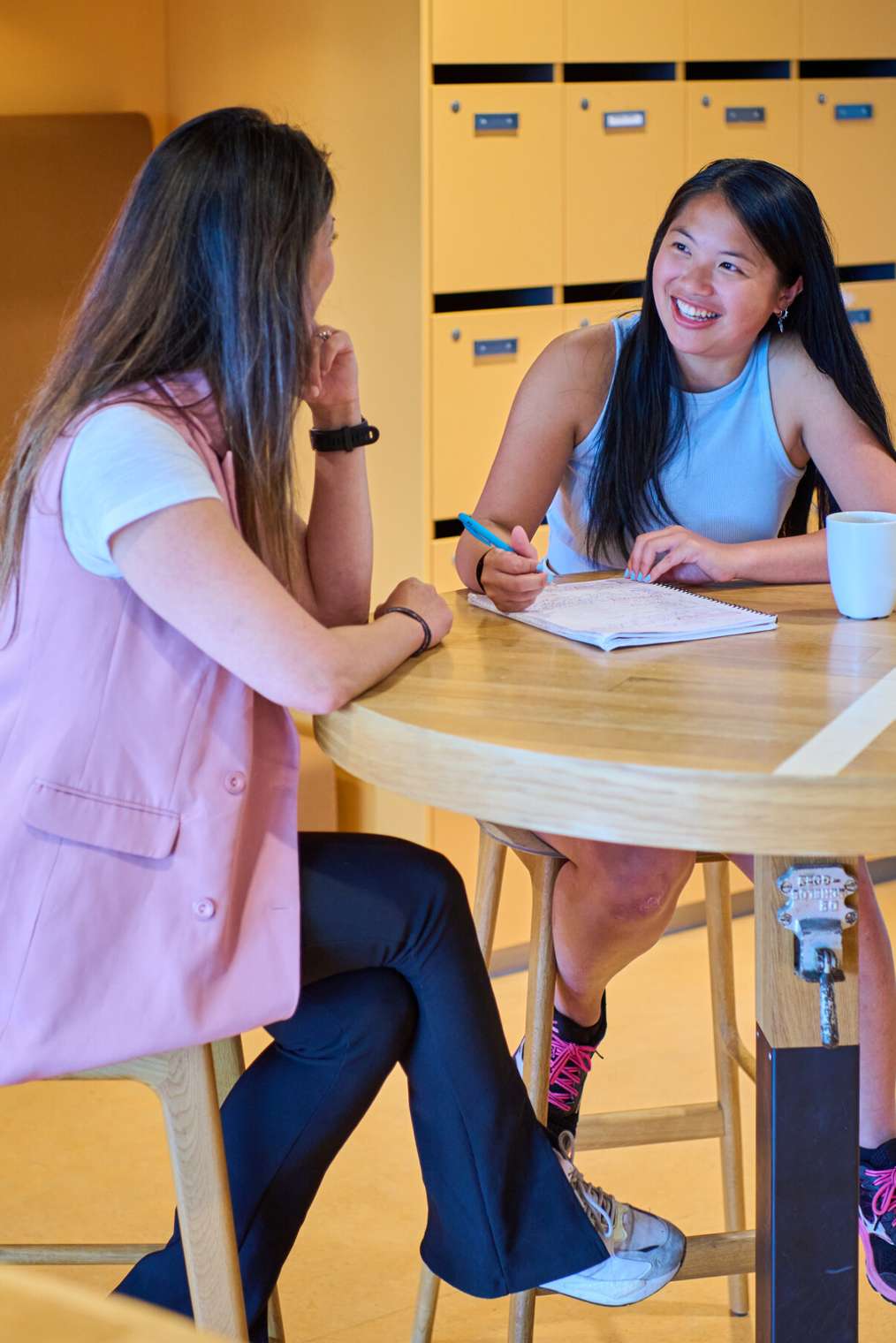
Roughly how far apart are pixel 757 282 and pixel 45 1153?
152 centimetres

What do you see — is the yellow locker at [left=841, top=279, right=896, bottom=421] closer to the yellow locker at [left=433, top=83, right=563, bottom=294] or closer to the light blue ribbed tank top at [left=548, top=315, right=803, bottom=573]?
the yellow locker at [left=433, top=83, right=563, bottom=294]

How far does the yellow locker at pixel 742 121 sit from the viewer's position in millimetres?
3004

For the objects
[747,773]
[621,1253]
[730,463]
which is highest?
[730,463]

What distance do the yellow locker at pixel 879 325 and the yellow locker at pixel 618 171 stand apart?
504 millimetres

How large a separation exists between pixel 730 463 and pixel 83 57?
1695 mm

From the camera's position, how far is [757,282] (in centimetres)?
190

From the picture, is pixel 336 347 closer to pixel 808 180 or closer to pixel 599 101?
pixel 599 101

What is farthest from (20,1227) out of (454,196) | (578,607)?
(454,196)

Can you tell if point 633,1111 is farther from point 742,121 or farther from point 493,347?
point 742,121

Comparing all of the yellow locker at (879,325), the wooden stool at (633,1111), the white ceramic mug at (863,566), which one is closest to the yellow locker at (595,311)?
the yellow locker at (879,325)

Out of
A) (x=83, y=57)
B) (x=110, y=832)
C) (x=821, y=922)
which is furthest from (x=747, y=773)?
(x=83, y=57)

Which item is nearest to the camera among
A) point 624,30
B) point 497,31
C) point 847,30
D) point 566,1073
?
point 566,1073

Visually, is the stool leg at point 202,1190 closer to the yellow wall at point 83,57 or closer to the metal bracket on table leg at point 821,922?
the metal bracket on table leg at point 821,922

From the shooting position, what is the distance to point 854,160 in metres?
3.22
